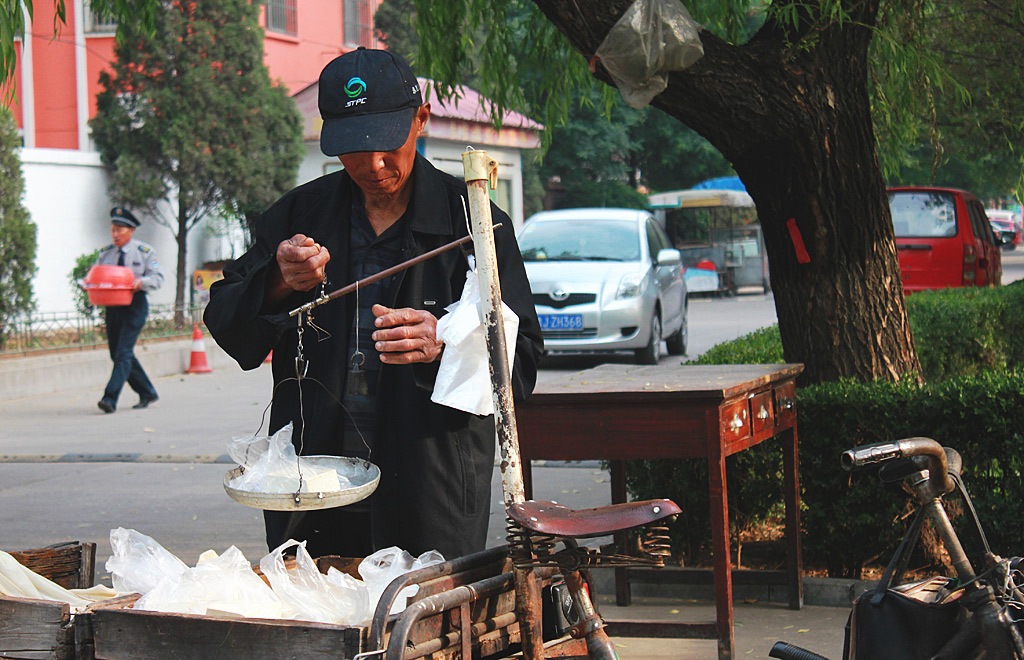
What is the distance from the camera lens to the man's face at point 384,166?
103 inches

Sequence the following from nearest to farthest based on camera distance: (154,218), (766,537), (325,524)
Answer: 1. (325,524)
2. (766,537)
3. (154,218)

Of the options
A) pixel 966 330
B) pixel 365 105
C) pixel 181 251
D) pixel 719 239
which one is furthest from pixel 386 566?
pixel 719 239

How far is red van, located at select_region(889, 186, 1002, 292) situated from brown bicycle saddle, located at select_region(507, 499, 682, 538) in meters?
13.1

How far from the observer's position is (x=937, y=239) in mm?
14594

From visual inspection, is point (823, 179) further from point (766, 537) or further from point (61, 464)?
point (61, 464)

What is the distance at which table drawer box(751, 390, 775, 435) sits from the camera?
432 centimetres

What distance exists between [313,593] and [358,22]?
27841 mm

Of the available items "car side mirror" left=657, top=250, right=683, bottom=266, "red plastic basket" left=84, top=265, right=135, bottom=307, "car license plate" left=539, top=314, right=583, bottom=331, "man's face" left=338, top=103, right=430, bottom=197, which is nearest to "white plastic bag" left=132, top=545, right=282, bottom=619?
"man's face" left=338, top=103, right=430, bottom=197

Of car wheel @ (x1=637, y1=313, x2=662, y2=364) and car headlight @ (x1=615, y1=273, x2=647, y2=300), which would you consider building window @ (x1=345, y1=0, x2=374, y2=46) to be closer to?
car wheel @ (x1=637, y1=313, x2=662, y2=364)

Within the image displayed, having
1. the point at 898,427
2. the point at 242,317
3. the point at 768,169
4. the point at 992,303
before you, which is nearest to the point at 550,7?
the point at 768,169

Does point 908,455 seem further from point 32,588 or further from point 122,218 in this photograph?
point 122,218

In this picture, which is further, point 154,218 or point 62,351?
point 154,218

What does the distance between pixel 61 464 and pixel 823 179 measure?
20.3 feet

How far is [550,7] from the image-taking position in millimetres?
4945
